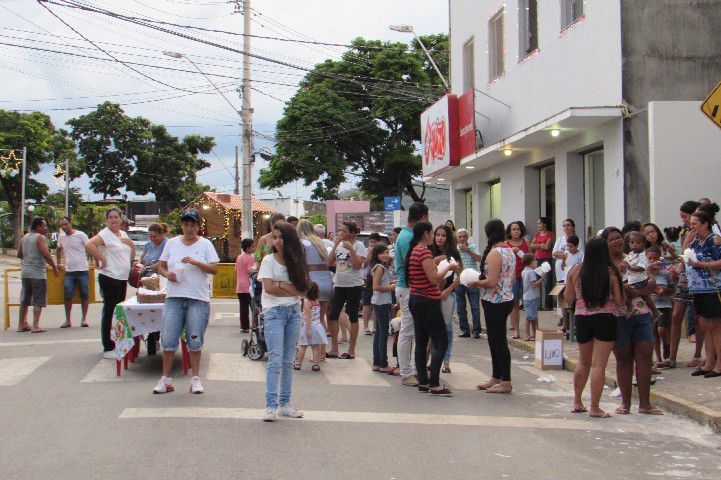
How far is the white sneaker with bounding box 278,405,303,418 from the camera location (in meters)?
7.34

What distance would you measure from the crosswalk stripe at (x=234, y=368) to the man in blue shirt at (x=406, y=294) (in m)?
1.66

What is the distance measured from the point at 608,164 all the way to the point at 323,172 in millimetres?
29582

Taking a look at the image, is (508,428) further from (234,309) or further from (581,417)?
(234,309)

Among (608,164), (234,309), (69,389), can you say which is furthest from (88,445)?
(234,309)

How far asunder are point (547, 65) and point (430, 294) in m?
9.54

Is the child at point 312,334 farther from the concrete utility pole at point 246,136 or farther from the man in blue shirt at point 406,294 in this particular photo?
the concrete utility pole at point 246,136

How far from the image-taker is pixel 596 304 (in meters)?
7.52

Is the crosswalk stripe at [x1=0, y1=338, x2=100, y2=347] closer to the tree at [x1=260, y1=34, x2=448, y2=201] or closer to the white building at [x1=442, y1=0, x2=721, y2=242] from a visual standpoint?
the white building at [x1=442, y1=0, x2=721, y2=242]

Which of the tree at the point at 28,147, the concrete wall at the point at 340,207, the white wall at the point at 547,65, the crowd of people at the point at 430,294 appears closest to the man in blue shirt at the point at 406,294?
the crowd of people at the point at 430,294

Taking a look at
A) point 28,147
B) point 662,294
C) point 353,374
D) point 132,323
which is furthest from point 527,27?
point 28,147

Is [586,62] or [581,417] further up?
[586,62]

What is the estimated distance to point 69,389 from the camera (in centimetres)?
852

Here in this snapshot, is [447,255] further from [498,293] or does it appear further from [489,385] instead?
[489,385]

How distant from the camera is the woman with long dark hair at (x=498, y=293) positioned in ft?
28.6
